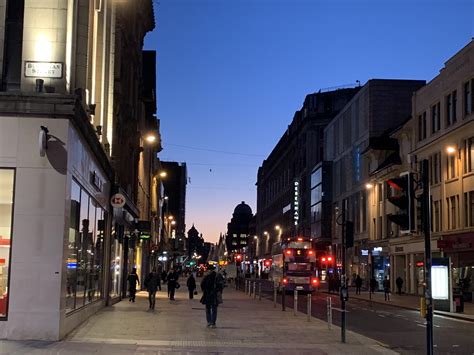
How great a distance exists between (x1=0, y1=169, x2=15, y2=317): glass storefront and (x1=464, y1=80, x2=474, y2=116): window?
33058mm

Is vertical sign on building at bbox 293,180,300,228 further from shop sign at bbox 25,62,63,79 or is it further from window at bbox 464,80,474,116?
shop sign at bbox 25,62,63,79

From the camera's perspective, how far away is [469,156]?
42.0m

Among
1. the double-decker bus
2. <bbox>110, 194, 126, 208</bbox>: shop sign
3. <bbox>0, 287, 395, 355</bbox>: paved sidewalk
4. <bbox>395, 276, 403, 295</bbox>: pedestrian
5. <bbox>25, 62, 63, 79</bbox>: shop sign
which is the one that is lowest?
<bbox>0, 287, 395, 355</bbox>: paved sidewalk

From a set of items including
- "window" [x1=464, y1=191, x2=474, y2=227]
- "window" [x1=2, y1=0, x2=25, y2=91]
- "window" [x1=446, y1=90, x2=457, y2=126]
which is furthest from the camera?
"window" [x1=446, y1=90, x2=457, y2=126]

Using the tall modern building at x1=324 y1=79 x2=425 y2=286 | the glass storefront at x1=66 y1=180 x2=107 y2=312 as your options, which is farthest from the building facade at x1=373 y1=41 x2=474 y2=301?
the glass storefront at x1=66 y1=180 x2=107 y2=312

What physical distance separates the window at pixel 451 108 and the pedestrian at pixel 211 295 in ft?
95.6

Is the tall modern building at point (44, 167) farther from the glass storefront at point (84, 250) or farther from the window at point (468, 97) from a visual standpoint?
the window at point (468, 97)

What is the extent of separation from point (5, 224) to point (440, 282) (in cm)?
2240

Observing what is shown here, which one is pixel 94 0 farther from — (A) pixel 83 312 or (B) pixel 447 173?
(B) pixel 447 173

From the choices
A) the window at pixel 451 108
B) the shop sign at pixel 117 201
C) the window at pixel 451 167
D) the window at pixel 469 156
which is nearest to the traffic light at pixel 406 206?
the shop sign at pixel 117 201

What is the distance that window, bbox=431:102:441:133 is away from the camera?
4752cm

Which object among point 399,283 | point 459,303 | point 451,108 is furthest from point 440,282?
point 399,283

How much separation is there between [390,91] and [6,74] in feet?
171

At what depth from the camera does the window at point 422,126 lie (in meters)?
50.4
